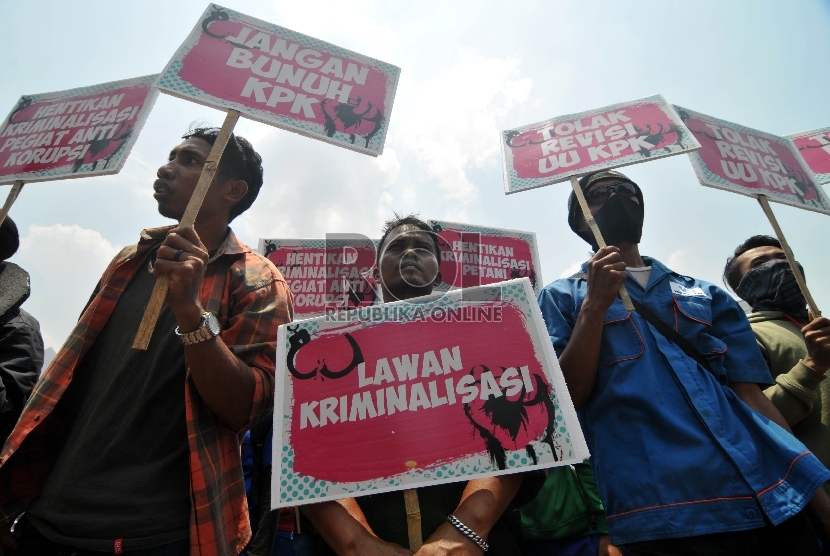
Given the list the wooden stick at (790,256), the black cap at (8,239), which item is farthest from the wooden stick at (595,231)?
the black cap at (8,239)

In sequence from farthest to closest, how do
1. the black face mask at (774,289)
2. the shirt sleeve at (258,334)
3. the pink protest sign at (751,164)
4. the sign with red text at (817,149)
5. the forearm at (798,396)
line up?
the sign with red text at (817,149) → the black face mask at (774,289) → the pink protest sign at (751,164) → the forearm at (798,396) → the shirt sleeve at (258,334)

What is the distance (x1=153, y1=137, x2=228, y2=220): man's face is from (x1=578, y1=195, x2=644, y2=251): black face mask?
194 centimetres

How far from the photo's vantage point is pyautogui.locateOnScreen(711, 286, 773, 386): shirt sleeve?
204 centimetres

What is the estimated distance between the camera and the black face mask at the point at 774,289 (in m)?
2.91

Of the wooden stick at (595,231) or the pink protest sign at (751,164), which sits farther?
the pink protest sign at (751,164)

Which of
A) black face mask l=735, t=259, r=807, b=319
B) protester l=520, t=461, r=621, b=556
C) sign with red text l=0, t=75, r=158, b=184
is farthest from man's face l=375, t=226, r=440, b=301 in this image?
black face mask l=735, t=259, r=807, b=319

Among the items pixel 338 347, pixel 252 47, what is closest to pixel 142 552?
pixel 338 347

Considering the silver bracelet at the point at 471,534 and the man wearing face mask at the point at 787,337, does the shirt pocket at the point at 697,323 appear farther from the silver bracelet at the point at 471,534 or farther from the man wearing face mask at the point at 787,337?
the silver bracelet at the point at 471,534

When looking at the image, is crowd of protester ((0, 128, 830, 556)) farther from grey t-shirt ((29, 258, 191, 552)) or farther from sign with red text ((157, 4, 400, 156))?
sign with red text ((157, 4, 400, 156))

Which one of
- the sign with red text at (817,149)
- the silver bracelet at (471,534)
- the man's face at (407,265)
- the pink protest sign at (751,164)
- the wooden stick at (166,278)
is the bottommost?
the silver bracelet at (471,534)

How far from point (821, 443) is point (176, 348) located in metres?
2.99

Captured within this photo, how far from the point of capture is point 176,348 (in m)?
1.70

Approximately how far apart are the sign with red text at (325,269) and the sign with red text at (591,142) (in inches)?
89.4

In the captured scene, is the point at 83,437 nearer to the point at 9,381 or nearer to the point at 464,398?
the point at 9,381
